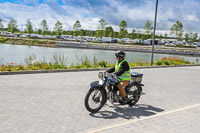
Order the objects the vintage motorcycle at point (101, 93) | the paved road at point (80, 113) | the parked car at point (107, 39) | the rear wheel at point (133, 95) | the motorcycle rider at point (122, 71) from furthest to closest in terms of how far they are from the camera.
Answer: the parked car at point (107, 39), the rear wheel at point (133, 95), the motorcycle rider at point (122, 71), the vintage motorcycle at point (101, 93), the paved road at point (80, 113)

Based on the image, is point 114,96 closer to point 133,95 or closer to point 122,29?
point 133,95

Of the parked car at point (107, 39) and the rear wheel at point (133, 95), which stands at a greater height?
the parked car at point (107, 39)

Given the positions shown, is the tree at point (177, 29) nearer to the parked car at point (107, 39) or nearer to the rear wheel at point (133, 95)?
the parked car at point (107, 39)

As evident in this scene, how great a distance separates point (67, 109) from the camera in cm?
607

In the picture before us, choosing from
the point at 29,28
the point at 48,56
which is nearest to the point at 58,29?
the point at 29,28

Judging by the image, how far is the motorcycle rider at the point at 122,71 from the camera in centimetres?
603

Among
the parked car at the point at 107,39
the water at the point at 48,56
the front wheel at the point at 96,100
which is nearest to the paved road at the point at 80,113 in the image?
the front wheel at the point at 96,100

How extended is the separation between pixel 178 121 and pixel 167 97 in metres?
2.79

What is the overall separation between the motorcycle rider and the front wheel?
13.7 inches

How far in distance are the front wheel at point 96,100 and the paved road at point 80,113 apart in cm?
16

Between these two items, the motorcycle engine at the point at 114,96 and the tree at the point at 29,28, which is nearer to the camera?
the motorcycle engine at the point at 114,96

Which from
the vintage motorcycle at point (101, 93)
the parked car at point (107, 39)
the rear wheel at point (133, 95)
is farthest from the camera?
the parked car at point (107, 39)

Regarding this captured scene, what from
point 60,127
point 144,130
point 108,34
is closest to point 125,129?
point 144,130

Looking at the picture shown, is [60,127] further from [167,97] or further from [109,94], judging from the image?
[167,97]
